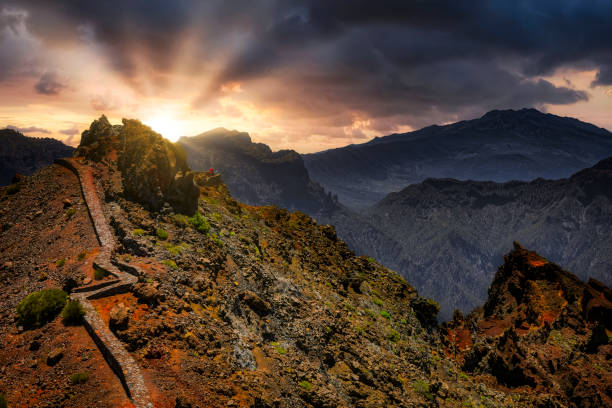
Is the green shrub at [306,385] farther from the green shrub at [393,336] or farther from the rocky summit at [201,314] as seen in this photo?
the green shrub at [393,336]

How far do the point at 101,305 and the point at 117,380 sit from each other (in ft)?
17.0

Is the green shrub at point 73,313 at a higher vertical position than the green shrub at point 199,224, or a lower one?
lower

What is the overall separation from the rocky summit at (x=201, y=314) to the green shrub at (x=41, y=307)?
3.5 inches

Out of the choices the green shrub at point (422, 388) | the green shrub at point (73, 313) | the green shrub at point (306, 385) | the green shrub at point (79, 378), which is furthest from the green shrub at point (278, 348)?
the green shrub at point (422, 388)

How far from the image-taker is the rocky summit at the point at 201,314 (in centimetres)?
1445

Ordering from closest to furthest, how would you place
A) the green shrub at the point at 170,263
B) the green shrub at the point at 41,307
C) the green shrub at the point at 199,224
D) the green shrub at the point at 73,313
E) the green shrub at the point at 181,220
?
the green shrub at the point at 73,313, the green shrub at the point at 41,307, the green shrub at the point at 170,263, the green shrub at the point at 181,220, the green shrub at the point at 199,224

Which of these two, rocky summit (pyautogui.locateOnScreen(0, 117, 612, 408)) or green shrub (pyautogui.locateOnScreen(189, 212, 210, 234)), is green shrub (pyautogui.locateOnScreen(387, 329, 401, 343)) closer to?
rocky summit (pyautogui.locateOnScreen(0, 117, 612, 408))

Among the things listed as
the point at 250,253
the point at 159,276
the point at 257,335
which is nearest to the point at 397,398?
the point at 257,335

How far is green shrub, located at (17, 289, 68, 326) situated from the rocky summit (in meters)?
0.09

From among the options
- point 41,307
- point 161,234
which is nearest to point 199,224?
point 161,234

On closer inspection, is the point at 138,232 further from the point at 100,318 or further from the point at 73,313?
the point at 100,318

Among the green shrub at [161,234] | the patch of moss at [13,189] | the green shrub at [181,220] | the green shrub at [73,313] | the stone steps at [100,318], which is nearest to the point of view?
the stone steps at [100,318]

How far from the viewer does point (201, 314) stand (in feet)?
58.9

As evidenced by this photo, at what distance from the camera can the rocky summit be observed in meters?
14.4
